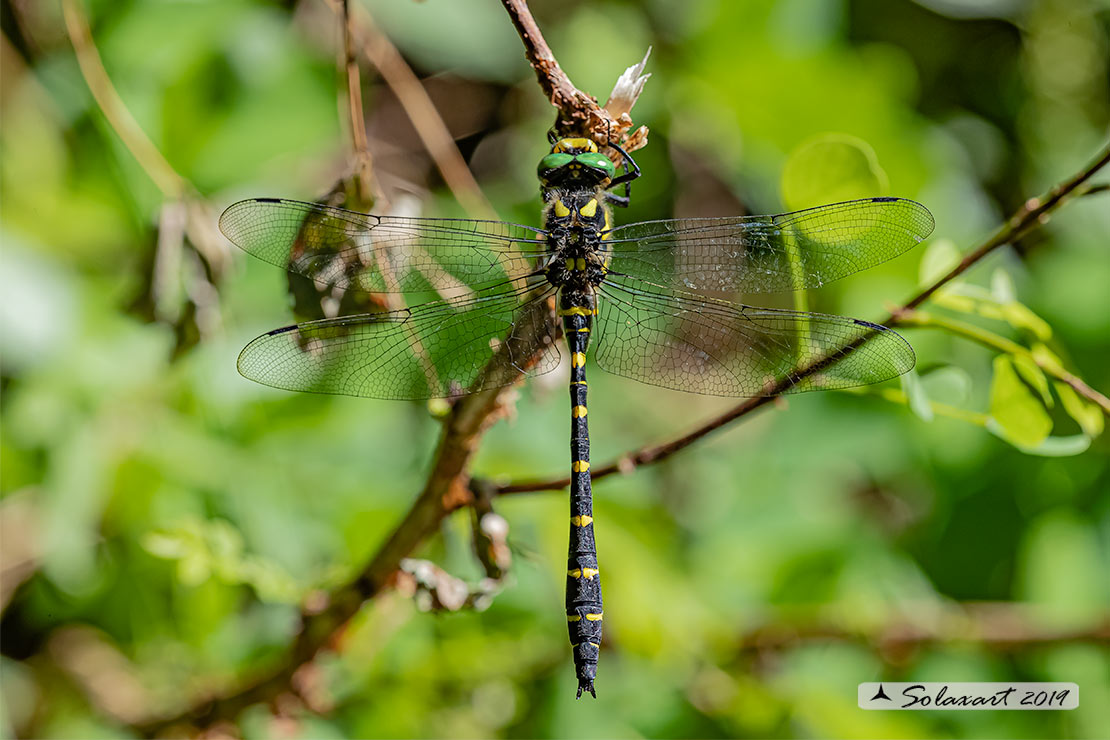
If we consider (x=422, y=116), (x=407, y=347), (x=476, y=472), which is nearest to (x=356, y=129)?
(x=407, y=347)

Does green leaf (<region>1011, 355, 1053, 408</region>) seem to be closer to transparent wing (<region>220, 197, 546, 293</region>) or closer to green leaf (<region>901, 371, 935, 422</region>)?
green leaf (<region>901, 371, 935, 422</region>)

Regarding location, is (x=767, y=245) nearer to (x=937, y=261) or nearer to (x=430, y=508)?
(x=937, y=261)

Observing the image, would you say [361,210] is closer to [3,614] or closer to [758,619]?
[758,619]

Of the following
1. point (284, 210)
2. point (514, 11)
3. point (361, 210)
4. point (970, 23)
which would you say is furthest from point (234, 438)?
point (970, 23)

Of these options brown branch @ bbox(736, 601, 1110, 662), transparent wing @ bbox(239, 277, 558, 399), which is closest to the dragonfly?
transparent wing @ bbox(239, 277, 558, 399)

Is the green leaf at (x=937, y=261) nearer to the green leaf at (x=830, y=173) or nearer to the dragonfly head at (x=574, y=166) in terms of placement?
the green leaf at (x=830, y=173)

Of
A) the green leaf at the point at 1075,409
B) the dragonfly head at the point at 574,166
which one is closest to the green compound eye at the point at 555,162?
the dragonfly head at the point at 574,166
